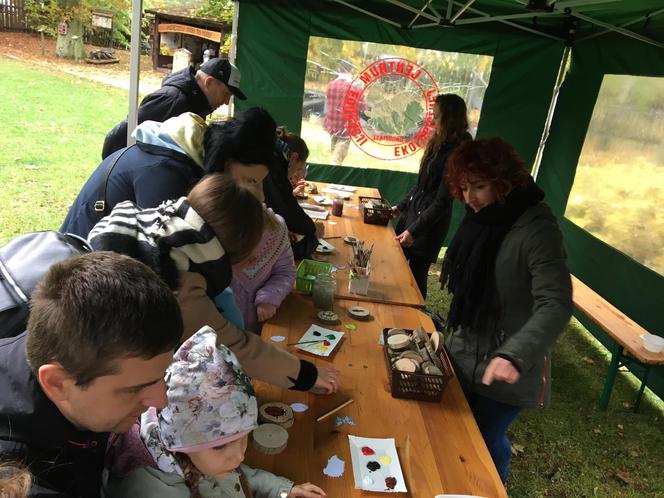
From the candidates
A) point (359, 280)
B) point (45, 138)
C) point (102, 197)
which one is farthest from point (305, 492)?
point (45, 138)

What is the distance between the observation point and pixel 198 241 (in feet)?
3.97

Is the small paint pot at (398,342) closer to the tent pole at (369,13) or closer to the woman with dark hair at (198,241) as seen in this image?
the woman with dark hair at (198,241)

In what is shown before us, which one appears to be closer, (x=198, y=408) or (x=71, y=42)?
(x=198, y=408)

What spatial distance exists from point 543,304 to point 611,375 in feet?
7.01

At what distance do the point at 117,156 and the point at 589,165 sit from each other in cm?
464

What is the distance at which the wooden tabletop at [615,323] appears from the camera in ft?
10.2

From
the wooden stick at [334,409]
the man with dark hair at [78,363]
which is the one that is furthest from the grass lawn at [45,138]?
the man with dark hair at [78,363]

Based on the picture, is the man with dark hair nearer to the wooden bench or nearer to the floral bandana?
the floral bandana

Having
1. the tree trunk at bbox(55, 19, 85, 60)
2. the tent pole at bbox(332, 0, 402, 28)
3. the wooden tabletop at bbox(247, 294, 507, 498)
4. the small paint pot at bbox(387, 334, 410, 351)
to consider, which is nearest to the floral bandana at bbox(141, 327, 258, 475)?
the wooden tabletop at bbox(247, 294, 507, 498)

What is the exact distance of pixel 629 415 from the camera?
339cm

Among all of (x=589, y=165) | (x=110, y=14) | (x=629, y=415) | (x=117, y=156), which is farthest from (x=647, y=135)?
(x=110, y=14)

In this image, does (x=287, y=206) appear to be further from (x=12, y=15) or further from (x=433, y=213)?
(x=12, y=15)

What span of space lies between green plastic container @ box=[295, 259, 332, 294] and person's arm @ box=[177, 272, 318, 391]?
2.82 ft

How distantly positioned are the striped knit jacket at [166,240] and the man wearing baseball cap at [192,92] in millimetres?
1985
